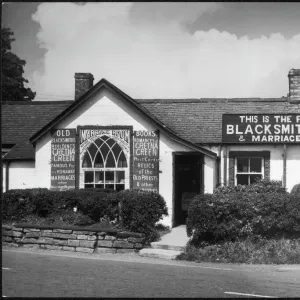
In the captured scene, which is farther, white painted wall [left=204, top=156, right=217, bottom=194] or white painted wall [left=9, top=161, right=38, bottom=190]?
white painted wall [left=9, top=161, right=38, bottom=190]

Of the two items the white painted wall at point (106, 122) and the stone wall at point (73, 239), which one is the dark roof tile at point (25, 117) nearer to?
the white painted wall at point (106, 122)

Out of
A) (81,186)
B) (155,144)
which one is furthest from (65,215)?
(155,144)

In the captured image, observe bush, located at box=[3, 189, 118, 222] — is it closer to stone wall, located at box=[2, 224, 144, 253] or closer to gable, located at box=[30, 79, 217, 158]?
stone wall, located at box=[2, 224, 144, 253]

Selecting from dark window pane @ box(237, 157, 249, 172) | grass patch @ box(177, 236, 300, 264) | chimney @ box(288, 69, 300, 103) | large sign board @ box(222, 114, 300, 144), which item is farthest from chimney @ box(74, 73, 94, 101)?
grass patch @ box(177, 236, 300, 264)

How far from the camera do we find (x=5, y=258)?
1163cm

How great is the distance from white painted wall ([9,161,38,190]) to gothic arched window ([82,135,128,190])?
8.49 feet

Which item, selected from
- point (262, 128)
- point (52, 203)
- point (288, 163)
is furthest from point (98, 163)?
point (288, 163)

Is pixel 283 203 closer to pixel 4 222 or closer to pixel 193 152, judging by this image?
pixel 193 152

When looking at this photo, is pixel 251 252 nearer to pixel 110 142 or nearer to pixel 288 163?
pixel 288 163

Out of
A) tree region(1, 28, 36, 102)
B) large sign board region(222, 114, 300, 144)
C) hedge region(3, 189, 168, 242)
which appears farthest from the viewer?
tree region(1, 28, 36, 102)

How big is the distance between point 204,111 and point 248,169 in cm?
304

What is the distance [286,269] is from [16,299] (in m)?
5.90

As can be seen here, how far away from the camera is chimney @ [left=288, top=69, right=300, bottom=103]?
18.7 metres

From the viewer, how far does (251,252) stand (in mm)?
11516
